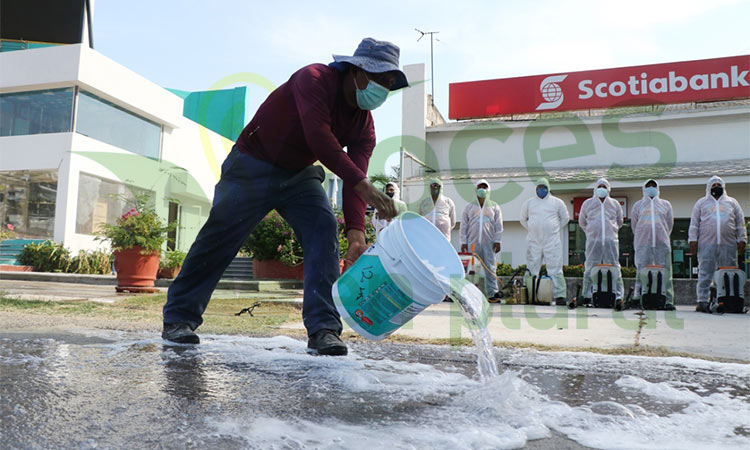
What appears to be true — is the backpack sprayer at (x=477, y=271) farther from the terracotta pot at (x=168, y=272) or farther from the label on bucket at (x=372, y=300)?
the label on bucket at (x=372, y=300)

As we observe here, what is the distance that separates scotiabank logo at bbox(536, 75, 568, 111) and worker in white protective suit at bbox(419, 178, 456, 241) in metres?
8.90

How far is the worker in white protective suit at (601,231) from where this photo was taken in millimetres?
8594

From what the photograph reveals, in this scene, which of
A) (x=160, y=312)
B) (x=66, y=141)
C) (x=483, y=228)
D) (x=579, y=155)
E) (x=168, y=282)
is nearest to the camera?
(x=160, y=312)

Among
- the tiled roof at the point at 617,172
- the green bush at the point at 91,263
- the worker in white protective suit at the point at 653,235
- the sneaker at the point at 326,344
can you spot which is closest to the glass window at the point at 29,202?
the green bush at the point at 91,263

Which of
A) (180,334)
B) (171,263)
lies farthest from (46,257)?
(180,334)

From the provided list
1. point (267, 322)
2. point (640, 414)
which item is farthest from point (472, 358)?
point (267, 322)

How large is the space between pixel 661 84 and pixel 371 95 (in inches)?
663

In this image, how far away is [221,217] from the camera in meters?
2.66

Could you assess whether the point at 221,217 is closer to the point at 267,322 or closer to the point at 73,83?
the point at 267,322

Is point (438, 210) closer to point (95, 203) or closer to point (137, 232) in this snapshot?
point (137, 232)

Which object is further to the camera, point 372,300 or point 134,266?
point 134,266

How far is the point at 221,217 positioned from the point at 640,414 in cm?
192

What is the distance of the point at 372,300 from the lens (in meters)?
2.03

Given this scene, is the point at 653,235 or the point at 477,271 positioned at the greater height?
the point at 653,235
